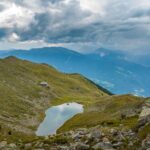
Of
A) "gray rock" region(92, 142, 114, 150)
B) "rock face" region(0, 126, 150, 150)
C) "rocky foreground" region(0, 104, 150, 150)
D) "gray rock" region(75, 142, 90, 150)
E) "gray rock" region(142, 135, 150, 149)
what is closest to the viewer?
"gray rock" region(142, 135, 150, 149)

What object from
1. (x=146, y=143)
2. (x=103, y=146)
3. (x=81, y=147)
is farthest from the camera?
(x=81, y=147)

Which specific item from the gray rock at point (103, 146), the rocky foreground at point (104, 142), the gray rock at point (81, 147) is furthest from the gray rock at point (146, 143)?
the gray rock at point (81, 147)

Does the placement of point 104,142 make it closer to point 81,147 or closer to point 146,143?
point 81,147

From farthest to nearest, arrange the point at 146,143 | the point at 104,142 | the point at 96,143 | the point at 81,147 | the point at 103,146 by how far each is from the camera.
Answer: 1. the point at 96,143
2. the point at 81,147
3. the point at 104,142
4. the point at 103,146
5. the point at 146,143

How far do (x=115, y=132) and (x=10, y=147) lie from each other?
1466 cm

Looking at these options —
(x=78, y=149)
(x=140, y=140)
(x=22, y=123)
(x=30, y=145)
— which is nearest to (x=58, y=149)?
(x=78, y=149)

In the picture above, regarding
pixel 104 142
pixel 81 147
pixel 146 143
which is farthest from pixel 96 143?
pixel 146 143

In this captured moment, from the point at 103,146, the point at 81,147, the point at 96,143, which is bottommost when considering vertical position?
the point at 81,147

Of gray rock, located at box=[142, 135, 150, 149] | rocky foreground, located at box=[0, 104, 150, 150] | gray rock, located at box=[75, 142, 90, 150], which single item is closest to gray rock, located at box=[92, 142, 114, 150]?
rocky foreground, located at box=[0, 104, 150, 150]

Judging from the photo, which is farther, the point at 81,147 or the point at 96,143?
the point at 96,143

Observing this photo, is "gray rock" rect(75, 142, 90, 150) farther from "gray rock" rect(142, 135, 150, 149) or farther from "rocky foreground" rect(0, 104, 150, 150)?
A: "gray rock" rect(142, 135, 150, 149)

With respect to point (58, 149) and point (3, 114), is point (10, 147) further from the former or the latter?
point (3, 114)

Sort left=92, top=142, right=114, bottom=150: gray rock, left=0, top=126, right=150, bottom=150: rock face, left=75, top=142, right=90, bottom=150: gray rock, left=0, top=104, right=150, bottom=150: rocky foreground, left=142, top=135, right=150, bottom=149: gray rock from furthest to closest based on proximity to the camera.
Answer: left=75, top=142, right=90, bottom=150: gray rock → left=92, top=142, right=114, bottom=150: gray rock → left=0, top=126, right=150, bottom=150: rock face → left=0, top=104, right=150, bottom=150: rocky foreground → left=142, top=135, right=150, bottom=149: gray rock

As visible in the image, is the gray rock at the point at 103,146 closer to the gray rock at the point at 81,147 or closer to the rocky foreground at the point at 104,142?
the rocky foreground at the point at 104,142
